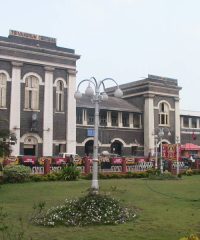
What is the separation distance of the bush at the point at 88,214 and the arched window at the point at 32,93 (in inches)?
932

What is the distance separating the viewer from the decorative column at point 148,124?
4384 cm

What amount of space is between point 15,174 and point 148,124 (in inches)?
949

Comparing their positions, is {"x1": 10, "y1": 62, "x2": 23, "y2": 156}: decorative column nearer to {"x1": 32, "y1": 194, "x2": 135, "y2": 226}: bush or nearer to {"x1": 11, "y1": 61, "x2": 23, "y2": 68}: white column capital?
{"x1": 11, "y1": 61, "x2": 23, "y2": 68}: white column capital

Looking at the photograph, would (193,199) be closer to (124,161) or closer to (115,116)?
(124,161)

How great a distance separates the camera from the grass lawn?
8969 millimetres

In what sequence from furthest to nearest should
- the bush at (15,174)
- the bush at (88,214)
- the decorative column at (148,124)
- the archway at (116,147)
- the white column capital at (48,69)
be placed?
the decorative column at (148,124) < the archway at (116,147) < the white column capital at (48,69) < the bush at (15,174) < the bush at (88,214)

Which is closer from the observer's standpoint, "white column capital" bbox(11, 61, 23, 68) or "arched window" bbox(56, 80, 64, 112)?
"white column capital" bbox(11, 61, 23, 68)

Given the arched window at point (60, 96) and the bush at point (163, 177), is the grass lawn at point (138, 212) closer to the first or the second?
the bush at point (163, 177)

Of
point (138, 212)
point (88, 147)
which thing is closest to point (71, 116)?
point (88, 147)

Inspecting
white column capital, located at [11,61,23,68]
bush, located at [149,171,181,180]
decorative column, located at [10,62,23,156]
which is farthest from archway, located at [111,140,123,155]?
bush, located at [149,171,181,180]

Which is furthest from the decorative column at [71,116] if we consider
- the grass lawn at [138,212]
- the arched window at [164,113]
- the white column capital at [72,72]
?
the grass lawn at [138,212]

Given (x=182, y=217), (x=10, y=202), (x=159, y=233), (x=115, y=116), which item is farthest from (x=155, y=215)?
(x=115, y=116)

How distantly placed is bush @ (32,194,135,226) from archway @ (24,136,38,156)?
2291cm

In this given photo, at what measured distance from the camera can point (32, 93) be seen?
34.4 metres
